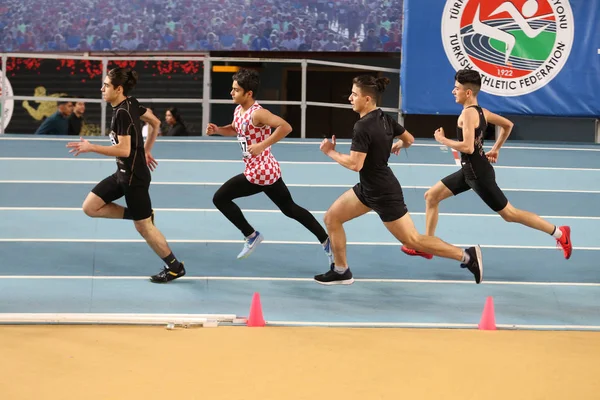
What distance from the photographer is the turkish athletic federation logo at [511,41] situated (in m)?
15.7

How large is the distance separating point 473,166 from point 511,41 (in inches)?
314

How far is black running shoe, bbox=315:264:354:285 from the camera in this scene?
8234 mm

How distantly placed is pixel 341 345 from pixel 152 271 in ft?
9.48

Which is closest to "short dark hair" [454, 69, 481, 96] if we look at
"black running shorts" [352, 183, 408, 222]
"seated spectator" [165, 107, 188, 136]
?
"black running shorts" [352, 183, 408, 222]

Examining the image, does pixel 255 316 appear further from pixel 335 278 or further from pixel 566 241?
pixel 566 241

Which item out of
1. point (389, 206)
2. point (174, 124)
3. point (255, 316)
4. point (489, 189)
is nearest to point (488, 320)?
point (389, 206)

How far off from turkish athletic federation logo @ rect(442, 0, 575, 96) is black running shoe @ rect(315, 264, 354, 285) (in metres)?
8.32

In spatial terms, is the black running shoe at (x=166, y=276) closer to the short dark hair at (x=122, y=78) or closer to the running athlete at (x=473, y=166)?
the short dark hair at (x=122, y=78)

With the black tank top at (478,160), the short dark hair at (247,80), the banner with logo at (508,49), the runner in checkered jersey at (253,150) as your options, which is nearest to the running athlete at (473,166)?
the black tank top at (478,160)

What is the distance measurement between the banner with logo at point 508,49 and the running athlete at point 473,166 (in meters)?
7.10

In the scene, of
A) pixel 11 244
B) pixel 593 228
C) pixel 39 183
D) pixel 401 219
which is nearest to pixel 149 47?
pixel 39 183

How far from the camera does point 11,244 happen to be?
376 inches

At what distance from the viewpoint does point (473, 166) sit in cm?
837

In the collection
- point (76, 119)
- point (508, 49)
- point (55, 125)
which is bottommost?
point (55, 125)
